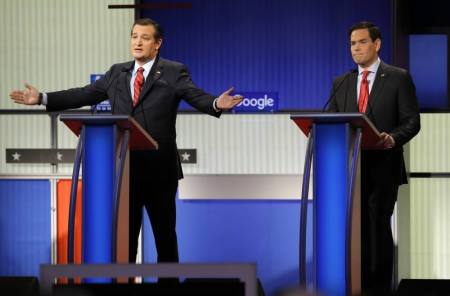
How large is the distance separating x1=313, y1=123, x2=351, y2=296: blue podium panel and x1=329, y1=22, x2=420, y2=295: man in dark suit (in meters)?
0.57

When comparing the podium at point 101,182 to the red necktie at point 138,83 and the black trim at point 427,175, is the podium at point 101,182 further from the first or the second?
the black trim at point 427,175

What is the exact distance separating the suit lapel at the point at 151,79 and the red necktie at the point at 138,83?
3 centimetres

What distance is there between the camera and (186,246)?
18.2ft

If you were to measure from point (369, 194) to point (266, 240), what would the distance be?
59.0 inches

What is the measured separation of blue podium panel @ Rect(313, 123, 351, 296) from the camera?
337 cm

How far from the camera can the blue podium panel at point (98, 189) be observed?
139 inches

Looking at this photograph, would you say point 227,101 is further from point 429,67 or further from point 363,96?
point 429,67

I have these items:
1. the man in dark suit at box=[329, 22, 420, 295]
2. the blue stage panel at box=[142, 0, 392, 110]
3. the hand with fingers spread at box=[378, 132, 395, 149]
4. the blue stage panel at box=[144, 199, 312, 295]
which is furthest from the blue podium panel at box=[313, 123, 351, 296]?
the blue stage panel at box=[142, 0, 392, 110]

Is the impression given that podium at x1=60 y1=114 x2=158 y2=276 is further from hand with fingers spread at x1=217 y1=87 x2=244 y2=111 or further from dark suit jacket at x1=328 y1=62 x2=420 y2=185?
dark suit jacket at x1=328 y1=62 x2=420 y2=185

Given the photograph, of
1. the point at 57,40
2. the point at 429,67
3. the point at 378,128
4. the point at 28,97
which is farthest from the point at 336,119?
the point at 57,40

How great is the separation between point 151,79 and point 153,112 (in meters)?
0.16

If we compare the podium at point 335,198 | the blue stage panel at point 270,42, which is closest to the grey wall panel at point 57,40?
the blue stage panel at point 270,42

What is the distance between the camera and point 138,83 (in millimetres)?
4258

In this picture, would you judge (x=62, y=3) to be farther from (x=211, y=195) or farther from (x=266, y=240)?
(x=266, y=240)
